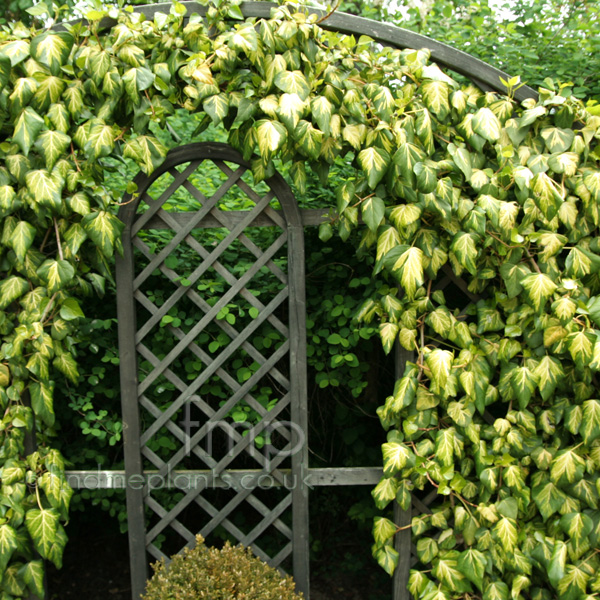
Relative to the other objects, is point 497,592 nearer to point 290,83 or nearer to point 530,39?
point 290,83

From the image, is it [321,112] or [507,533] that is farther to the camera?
[507,533]

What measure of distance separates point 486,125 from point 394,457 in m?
1.33

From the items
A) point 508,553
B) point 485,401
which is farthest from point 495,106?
point 508,553

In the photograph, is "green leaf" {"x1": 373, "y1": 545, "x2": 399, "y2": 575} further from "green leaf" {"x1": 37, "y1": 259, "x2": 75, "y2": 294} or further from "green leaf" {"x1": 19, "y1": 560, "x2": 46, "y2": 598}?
"green leaf" {"x1": 37, "y1": 259, "x2": 75, "y2": 294}

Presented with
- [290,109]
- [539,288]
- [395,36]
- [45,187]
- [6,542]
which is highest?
[395,36]

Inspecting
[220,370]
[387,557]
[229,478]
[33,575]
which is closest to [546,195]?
[220,370]

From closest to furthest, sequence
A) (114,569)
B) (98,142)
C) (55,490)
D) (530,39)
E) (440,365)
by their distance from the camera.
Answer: (98,142), (440,365), (55,490), (530,39), (114,569)

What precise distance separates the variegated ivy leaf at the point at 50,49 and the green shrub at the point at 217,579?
187 centimetres

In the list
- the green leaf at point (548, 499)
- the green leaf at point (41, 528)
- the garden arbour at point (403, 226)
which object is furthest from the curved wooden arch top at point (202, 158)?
the green leaf at point (548, 499)

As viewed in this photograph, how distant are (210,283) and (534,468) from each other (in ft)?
5.30

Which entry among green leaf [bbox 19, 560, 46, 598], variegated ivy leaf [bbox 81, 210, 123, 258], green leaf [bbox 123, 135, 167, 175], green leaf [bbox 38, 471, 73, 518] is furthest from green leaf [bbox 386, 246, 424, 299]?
green leaf [bbox 19, 560, 46, 598]

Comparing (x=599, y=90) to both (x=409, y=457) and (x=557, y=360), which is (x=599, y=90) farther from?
(x=409, y=457)

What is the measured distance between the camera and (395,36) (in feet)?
7.27

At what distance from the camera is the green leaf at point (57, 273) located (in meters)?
2.17
